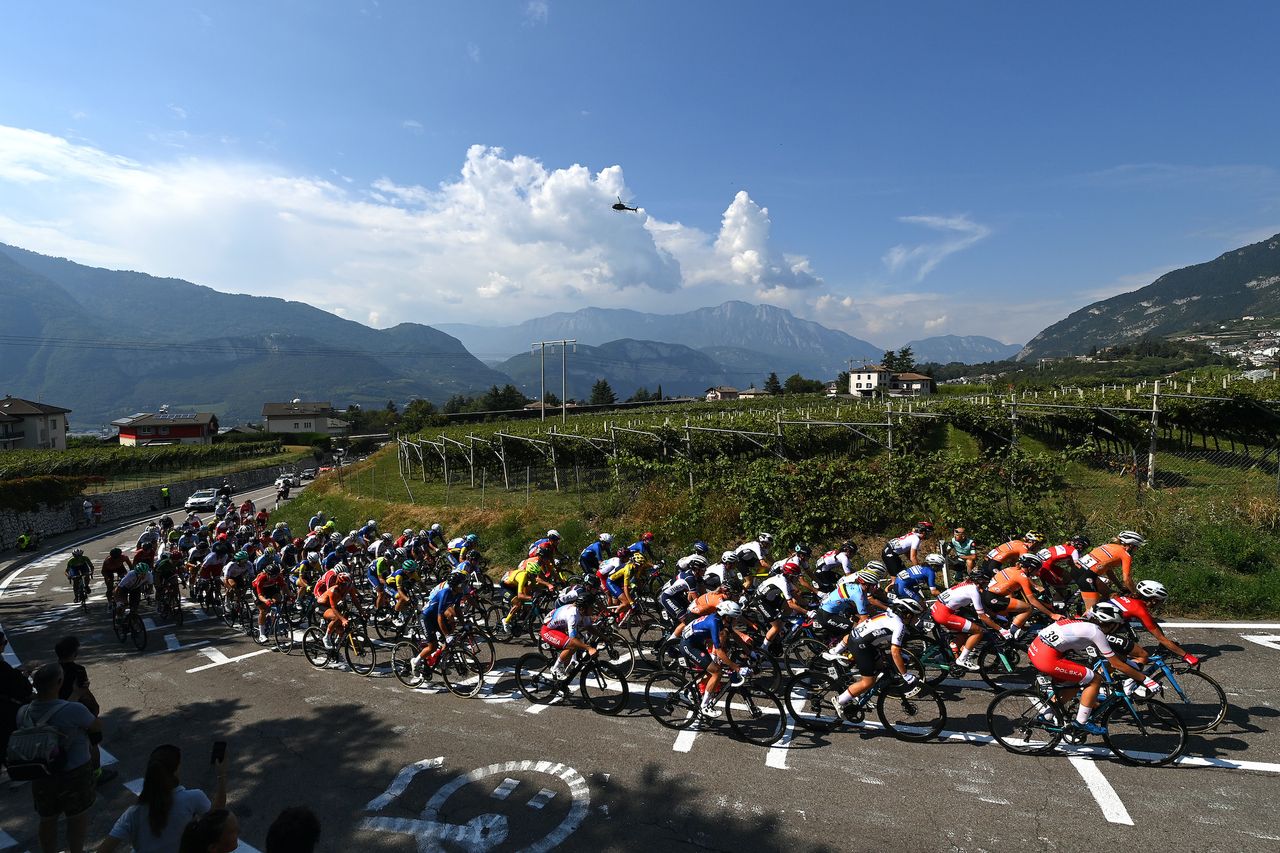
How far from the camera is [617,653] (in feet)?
31.3

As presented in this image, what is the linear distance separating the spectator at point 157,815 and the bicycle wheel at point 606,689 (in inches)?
191

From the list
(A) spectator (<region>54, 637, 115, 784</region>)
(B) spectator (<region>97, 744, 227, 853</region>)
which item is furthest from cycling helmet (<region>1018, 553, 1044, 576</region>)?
(A) spectator (<region>54, 637, 115, 784</region>)

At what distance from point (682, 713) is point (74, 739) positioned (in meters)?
6.06

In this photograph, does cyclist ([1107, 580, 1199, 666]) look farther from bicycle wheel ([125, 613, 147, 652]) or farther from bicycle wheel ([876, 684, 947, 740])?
bicycle wheel ([125, 613, 147, 652])

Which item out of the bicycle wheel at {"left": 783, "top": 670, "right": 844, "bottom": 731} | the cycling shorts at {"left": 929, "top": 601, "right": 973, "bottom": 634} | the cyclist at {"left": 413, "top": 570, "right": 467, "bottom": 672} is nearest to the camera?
the bicycle wheel at {"left": 783, "top": 670, "right": 844, "bottom": 731}

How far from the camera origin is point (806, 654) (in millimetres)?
9141

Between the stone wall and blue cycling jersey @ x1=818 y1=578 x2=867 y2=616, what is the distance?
35983 mm

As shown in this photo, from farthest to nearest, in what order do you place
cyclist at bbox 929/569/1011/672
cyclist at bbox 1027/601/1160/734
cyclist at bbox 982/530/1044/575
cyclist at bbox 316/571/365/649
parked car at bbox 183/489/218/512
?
parked car at bbox 183/489/218/512 → cyclist at bbox 316/571/365/649 → cyclist at bbox 982/530/1044/575 → cyclist at bbox 929/569/1011/672 → cyclist at bbox 1027/601/1160/734

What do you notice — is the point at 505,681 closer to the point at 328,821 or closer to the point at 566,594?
the point at 566,594

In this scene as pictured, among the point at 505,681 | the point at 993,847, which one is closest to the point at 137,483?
the point at 505,681

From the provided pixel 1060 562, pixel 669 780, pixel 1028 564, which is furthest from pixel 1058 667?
pixel 669 780

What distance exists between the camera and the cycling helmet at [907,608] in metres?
8.18

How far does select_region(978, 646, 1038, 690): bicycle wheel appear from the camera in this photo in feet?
26.7

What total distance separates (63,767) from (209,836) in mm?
2950
